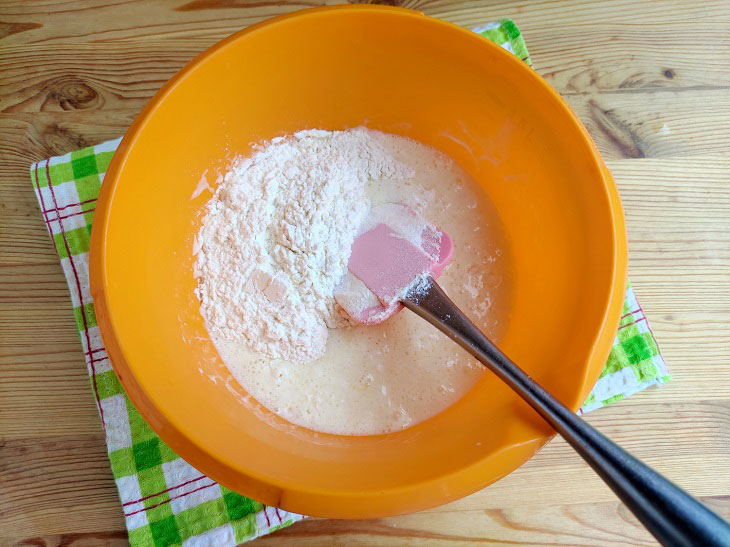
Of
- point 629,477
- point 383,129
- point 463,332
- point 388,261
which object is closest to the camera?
point 629,477

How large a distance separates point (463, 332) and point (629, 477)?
0.32 m

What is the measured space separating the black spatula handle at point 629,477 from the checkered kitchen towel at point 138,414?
1.17 feet

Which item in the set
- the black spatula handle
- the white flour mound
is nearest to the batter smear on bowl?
the white flour mound

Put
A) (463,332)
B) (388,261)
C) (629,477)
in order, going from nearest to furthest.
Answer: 1. (629,477)
2. (463,332)
3. (388,261)

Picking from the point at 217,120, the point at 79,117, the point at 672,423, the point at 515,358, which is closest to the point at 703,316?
the point at 672,423

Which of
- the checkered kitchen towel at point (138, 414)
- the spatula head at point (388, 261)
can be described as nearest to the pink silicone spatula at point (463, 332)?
the spatula head at point (388, 261)

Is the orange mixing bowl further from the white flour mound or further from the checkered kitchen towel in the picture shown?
the checkered kitchen towel

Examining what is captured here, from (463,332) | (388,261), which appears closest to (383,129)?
(388,261)

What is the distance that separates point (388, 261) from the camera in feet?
3.23

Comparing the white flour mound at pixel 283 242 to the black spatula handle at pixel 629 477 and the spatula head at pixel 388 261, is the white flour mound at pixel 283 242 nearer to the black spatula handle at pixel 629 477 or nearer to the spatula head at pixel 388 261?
the spatula head at pixel 388 261

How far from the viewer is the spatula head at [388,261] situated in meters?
0.97

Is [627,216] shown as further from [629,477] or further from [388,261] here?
[629,477]

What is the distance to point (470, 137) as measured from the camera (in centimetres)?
106

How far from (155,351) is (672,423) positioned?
3.26 feet
